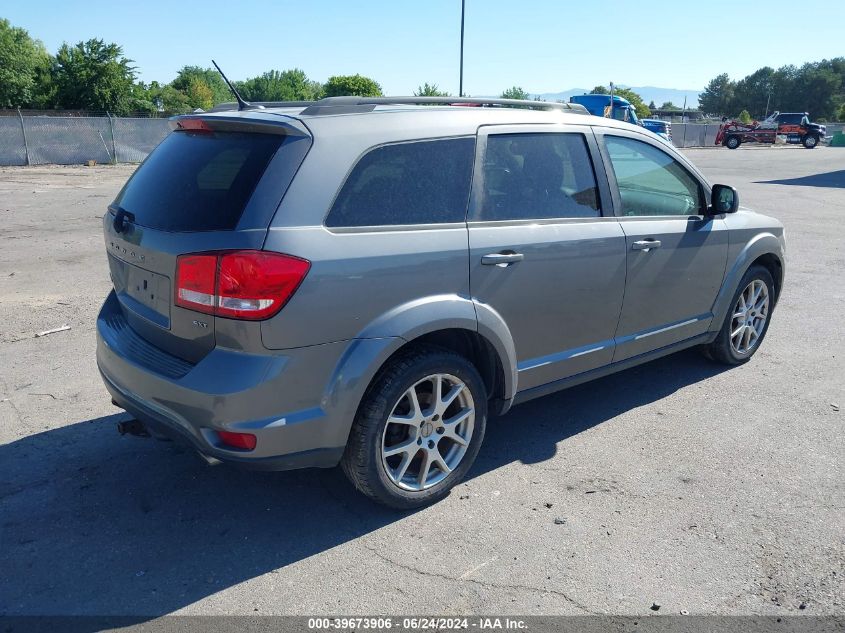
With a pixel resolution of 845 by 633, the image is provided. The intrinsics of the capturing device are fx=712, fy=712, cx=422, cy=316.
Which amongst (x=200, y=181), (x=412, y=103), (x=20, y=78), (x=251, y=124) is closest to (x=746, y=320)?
(x=412, y=103)

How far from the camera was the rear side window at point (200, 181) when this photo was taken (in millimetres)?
2979

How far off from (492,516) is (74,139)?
85.6 feet

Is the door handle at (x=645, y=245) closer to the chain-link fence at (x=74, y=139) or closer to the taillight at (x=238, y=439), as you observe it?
the taillight at (x=238, y=439)

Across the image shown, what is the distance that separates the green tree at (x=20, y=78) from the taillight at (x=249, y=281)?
53.3 meters

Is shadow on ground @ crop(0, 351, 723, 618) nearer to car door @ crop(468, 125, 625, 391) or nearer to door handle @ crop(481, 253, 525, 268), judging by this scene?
car door @ crop(468, 125, 625, 391)

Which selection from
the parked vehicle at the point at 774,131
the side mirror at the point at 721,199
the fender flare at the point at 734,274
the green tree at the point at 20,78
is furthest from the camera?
the green tree at the point at 20,78

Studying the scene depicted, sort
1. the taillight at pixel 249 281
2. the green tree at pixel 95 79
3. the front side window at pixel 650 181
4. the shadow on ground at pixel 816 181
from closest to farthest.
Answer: the taillight at pixel 249 281, the front side window at pixel 650 181, the shadow on ground at pixel 816 181, the green tree at pixel 95 79

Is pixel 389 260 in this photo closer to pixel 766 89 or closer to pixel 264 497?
pixel 264 497

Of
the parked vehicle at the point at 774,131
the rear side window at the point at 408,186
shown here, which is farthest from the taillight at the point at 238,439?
the parked vehicle at the point at 774,131

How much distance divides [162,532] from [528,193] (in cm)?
246

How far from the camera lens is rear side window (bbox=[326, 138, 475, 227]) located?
3.10 m

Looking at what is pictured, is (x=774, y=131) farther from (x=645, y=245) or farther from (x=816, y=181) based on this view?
(x=645, y=245)

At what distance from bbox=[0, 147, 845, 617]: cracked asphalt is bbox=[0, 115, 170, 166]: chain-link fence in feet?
70.3

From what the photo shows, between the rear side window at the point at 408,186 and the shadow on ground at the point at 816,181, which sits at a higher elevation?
the rear side window at the point at 408,186
